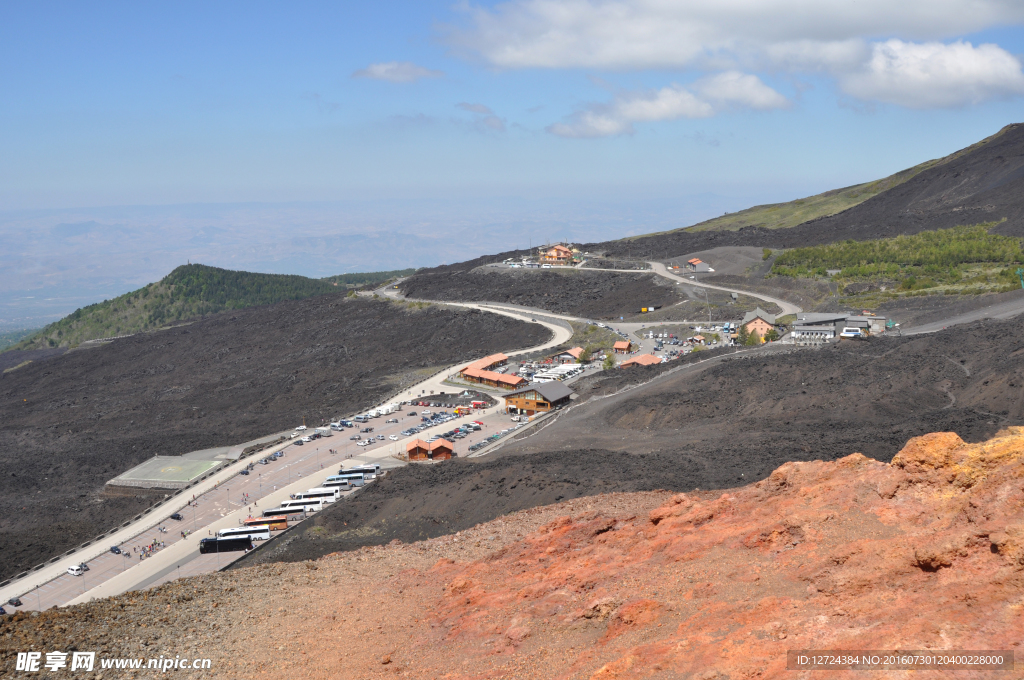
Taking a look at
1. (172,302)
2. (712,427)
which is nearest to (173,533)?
(712,427)

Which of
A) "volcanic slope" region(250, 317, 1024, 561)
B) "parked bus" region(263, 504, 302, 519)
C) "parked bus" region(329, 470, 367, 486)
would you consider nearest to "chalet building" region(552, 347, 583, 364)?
"volcanic slope" region(250, 317, 1024, 561)

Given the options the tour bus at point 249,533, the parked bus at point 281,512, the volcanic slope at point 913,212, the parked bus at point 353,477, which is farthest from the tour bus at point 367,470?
the volcanic slope at point 913,212

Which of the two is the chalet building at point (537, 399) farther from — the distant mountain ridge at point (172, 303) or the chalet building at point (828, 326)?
the distant mountain ridge at point (172, 303)

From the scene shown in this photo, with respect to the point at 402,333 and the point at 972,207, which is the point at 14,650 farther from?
the point at 972,207

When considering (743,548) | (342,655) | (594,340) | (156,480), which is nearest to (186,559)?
(156,480)

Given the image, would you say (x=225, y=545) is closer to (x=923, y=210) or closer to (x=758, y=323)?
(x=758, y=323)

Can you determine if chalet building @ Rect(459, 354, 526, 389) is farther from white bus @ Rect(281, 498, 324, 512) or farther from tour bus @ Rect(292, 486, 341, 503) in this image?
white bus @ Rect(281, 498, 324, 512)
